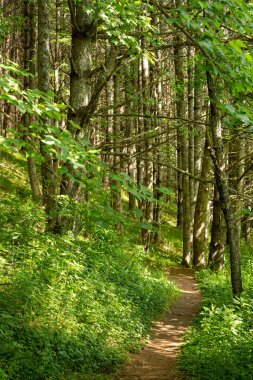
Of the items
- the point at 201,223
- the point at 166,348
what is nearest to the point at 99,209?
the point at 166,348

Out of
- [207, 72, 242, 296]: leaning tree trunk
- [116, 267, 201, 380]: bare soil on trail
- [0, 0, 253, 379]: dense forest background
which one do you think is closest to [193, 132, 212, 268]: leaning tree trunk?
[116, 267, 201, 380]: bare soil on trail

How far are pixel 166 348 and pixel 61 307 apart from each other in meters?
2.39

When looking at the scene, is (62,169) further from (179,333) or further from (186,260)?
(186,260)

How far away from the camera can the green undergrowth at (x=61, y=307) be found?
5236 millimetres

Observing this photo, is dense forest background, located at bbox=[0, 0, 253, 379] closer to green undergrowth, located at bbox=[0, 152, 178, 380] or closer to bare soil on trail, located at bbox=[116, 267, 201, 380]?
green undergrowth, located at bbox=[0, 152, 178, 380]

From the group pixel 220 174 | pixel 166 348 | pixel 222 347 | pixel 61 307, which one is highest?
pixel 220 174

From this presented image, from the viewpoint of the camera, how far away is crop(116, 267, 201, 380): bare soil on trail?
20.7 feet

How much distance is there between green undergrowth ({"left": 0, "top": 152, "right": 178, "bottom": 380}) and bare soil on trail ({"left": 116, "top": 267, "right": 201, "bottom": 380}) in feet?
0.73

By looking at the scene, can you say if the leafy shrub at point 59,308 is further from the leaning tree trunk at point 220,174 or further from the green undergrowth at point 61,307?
the leaning tree trunk at point 220,174

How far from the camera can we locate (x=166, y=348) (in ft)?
25.0

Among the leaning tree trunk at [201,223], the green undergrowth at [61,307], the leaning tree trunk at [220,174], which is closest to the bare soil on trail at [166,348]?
the green undergrowth at [61,307]

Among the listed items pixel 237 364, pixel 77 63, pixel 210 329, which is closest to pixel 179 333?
pixel 210 329

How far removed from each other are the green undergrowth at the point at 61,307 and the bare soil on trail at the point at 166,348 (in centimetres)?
22

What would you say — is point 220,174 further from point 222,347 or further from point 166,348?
point 166,348
